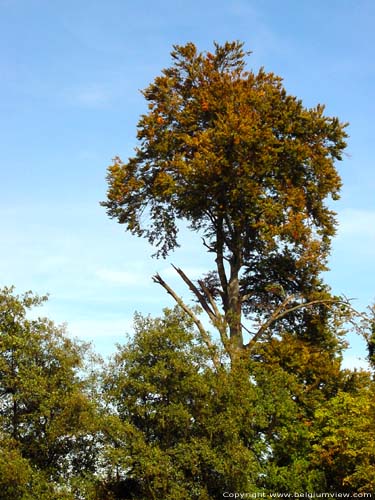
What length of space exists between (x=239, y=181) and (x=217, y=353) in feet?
28.0

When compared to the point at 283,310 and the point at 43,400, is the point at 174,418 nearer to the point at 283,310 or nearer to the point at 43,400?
the point at 43,400

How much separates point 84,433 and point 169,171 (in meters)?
13.8

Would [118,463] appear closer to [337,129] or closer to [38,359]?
[38,359]

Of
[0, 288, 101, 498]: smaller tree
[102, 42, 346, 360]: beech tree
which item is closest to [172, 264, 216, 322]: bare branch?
[102, 42, 346, 360]: beech tree

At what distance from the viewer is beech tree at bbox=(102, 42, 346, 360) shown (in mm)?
30531

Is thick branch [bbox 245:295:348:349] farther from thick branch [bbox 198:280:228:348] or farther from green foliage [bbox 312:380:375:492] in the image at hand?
green foliage [bbox 312:380:375:492]

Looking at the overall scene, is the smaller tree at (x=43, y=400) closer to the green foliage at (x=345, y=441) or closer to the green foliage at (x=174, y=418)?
the green foliage at (x=174, y=418)

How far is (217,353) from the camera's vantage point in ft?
82.9

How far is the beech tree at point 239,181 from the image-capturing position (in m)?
30.5

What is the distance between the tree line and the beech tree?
0.27ft

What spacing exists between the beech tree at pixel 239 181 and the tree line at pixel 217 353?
82 mm

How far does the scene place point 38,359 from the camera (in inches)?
932

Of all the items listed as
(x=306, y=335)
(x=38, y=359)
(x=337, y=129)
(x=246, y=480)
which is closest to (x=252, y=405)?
(x=246, y=480)

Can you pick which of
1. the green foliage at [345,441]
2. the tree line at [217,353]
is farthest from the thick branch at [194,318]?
the green foliage at [345,441]
